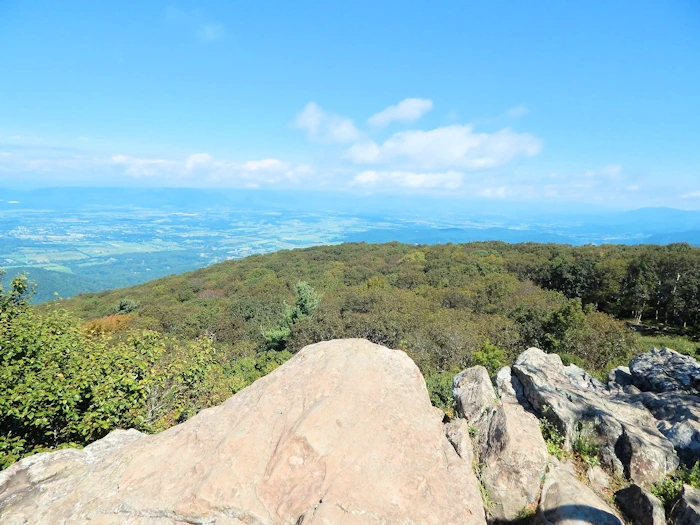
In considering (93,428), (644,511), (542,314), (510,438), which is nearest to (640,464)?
(644,511)

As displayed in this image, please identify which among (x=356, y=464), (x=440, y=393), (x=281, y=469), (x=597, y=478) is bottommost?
(x=440, y=393)

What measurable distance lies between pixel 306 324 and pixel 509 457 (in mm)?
21573

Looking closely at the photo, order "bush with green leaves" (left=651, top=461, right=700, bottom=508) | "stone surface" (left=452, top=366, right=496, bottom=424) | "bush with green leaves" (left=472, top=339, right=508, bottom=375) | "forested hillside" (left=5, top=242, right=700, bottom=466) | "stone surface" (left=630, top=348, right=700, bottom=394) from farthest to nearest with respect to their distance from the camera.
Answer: "bush with green leaves" (left=472, top=339, right=508, bottom=375) → "stone surface" (left=630, top=348, right=700, bottom=394) → "forested hillside" (left=5, top=242, right=700, bottom=466) → "stone surface" (left=452, top=366, right=496, bottom=424) → "bush with green leaves" (left=651, top=461, right=700, bottom=508)

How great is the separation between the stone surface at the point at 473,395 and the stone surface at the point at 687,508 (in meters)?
3.42

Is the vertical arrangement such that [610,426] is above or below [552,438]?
above

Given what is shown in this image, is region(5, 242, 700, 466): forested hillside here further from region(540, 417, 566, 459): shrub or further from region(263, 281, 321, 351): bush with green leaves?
region(540, 417, 566, 459): shrub

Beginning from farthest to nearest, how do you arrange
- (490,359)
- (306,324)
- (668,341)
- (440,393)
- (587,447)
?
(668,341)
(306,324)
(490,359)
(440,393)
(587,447)

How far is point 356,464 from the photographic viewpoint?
5383 millimetres

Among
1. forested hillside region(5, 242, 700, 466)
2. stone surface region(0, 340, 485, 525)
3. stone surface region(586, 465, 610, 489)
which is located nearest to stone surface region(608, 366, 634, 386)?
forested hillside region(5, 242, 700, 466)

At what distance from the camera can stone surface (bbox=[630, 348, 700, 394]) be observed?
1208 cm

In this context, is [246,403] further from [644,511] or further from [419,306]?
[419,306]

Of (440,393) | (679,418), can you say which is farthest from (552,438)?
(440,393)

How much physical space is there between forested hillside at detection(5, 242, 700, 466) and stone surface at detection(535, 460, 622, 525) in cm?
548

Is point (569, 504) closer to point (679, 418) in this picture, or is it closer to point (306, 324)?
point (679, 418)
